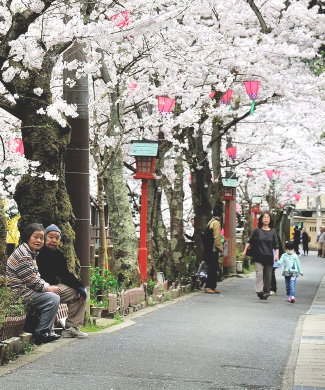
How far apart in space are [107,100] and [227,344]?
922 cm

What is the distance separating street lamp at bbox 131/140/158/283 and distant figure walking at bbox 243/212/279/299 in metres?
2.24

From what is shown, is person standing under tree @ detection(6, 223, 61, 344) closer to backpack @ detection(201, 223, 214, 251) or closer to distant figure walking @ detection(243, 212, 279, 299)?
distant figure walking @ detection(243, 212, 279, 299)

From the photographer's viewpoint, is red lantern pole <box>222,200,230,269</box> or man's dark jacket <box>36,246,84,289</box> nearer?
man's dark jacket <box>36,246,84,289</box>

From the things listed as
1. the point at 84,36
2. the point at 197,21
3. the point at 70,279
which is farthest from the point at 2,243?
the point at 197,21

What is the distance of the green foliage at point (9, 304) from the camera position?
28.8 ft

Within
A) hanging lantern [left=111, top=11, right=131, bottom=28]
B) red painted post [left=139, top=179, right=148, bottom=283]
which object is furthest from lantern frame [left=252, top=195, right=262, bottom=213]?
hanging lantern [left=111, top=11, right=131, bottom=28]

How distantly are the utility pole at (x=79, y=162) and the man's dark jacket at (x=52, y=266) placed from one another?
1.43 m

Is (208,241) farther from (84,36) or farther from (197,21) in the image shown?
(84,36)

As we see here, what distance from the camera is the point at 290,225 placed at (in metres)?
70.0

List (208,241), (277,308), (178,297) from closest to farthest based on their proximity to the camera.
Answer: (277,308)
(178,297)
(208,241)

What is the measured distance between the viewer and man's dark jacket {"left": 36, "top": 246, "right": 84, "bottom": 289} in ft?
34.6

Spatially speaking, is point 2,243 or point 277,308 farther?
point 277,308

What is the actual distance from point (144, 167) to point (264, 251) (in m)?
3.15

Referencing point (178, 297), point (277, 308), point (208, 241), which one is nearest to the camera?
point (277, 308)
